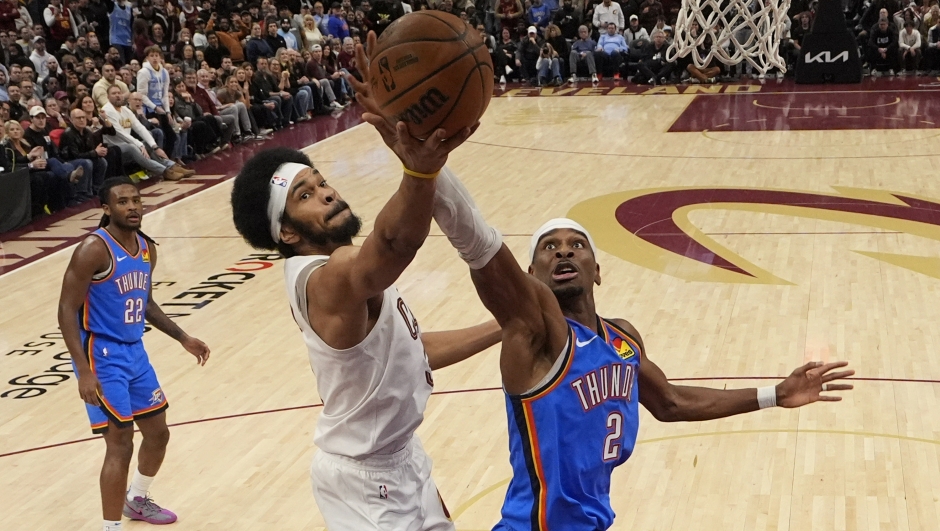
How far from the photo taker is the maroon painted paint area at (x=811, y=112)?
17945 millimetres

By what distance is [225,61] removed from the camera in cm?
1903

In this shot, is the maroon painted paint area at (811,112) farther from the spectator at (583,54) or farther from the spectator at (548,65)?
the spectator at (548,65)

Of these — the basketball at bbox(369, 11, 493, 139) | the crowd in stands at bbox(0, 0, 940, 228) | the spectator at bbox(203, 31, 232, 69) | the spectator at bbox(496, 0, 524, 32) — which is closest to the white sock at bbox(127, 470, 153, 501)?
the basketball at bbox(369, 11, 493, 139)

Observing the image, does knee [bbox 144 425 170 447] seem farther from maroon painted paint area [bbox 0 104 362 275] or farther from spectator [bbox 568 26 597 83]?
spectator [bbox 568 26 597 83]

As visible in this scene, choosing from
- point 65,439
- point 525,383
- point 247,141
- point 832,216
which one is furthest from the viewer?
point 247,141

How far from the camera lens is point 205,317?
9.70 meters

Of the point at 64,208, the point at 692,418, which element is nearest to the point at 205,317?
the point at 64,208

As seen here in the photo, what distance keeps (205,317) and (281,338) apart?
3.18 ft

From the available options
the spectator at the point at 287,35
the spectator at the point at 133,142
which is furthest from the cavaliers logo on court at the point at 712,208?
the spectator at the point at 287,35

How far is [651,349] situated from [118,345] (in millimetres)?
3960

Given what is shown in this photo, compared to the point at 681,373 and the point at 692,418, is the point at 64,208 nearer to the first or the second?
the point at 681,373

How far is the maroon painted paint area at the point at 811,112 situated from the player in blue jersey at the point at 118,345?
43.1 ft

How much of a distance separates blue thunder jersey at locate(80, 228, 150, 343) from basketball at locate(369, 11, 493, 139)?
3413 millimetres

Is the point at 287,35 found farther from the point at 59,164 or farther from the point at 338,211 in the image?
the point at 338,211
